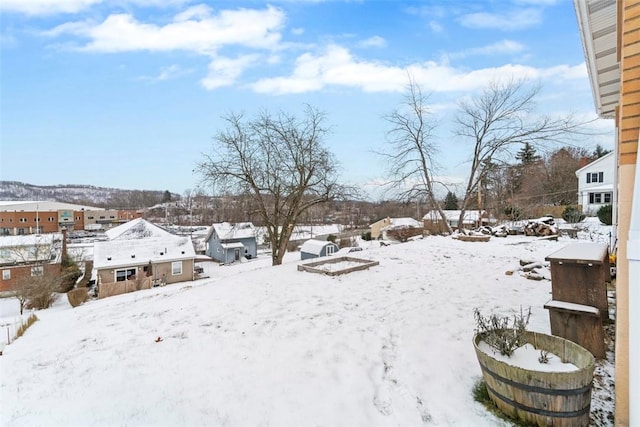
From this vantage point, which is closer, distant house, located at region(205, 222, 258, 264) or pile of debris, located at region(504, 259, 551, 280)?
pile of debris, located at region(504, 259, 551, 280)

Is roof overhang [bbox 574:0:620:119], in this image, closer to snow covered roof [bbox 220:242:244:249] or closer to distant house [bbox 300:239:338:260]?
distant house [bbox 300:239:338:260]

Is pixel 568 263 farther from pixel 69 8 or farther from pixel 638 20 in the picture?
pixel 69 8

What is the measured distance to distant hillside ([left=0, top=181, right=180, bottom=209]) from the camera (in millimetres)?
58250

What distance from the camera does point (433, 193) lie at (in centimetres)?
1591

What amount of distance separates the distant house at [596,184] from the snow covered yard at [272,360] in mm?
21542

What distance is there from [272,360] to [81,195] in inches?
4602

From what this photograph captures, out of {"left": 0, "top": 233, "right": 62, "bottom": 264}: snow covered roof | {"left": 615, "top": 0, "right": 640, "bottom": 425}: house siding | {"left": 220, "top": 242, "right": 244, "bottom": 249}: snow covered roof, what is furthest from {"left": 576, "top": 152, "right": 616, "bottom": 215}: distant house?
{"left": 0, "top": 233, "right": 62, "bottom": 264}: snow covered roof

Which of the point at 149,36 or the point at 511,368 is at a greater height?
the point at 149,36

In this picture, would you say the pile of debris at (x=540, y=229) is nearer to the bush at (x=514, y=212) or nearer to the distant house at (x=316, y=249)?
the bush at (x=514, y=212)

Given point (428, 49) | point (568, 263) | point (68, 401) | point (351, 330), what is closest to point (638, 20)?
point (568, 263)

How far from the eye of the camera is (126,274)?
18547mm

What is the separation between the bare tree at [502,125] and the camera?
13.2 meters

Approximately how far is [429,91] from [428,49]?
4.76 m

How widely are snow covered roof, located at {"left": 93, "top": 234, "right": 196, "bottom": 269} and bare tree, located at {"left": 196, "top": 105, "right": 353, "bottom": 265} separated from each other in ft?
35.6
